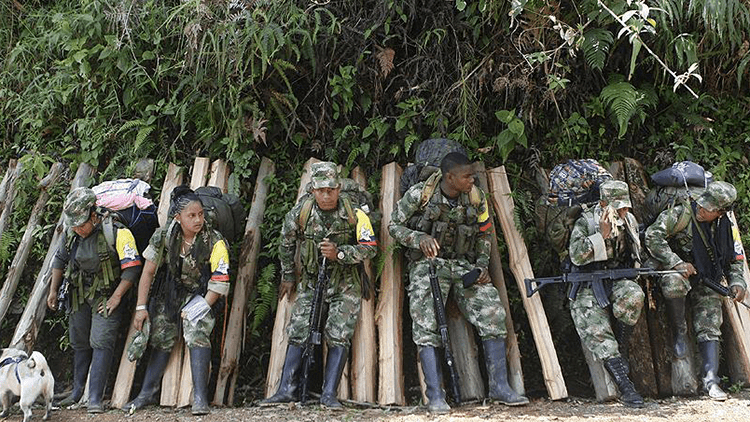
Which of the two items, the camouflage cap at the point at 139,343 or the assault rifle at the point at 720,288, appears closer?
the camouflage cap at the point at 139,343

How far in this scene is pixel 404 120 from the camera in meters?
7.82

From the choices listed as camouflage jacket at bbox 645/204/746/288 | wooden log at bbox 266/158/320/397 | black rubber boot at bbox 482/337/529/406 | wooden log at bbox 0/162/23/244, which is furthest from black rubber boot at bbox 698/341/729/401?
wooden log at bbox 0/162/23/244

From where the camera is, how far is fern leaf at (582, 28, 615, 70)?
7.27 meters

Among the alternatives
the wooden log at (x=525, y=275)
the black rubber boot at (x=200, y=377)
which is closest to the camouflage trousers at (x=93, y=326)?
the black rubber boot at (x=200, y=377)

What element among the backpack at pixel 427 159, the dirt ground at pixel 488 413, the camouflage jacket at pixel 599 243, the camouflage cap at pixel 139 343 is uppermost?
the backpack at pixel 427 159

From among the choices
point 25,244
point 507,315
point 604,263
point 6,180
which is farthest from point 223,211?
point 604,263

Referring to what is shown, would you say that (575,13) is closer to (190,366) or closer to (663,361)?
(663,361)

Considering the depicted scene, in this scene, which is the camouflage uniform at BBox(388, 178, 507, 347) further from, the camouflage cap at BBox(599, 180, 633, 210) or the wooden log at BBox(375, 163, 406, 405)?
the camouflage cap at BBox(599, 180, 633, 210)

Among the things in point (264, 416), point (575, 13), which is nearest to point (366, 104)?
point (575, 13)

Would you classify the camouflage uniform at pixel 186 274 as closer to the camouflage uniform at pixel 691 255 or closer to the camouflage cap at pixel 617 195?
the camouflage cap at pixel 617 195

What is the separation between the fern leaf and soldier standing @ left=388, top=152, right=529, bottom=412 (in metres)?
2.00

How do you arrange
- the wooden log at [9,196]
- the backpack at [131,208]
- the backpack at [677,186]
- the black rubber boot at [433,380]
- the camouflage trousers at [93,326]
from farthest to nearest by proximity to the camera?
the wooden log at [9,196] < the backpack at [131,208] < the backpack at [677,186] < the camouflage trousers at [93,326] < the black rubber boot at [433,380]

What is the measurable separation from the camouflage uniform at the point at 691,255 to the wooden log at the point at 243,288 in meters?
4.13

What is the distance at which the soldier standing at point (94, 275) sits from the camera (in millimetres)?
6578
